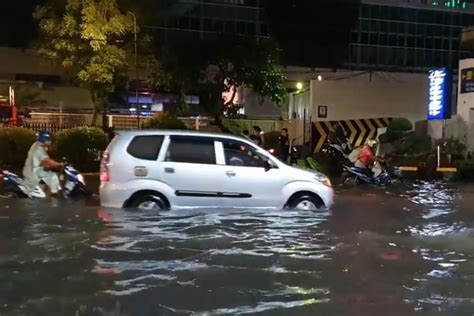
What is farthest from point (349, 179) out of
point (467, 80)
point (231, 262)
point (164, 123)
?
point (231, 262)

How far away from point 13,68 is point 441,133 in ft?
65.1

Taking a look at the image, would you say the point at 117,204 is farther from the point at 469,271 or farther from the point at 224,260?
the point at 469,271

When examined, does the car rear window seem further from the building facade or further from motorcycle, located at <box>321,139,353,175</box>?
the building facade

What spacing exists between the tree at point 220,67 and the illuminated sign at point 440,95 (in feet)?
18.6

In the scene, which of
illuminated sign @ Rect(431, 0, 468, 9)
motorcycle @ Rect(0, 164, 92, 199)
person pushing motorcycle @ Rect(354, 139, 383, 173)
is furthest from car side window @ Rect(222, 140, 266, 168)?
illuminated sign @ Rect(431, 0, 468, 9)

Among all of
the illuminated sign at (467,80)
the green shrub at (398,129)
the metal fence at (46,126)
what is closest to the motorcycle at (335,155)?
the green shrub at (398,129)

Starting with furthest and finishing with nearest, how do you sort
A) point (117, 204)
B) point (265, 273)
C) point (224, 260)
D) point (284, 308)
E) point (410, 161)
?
point (410, 161) → point (117, 204) → point (224, 260) → point (265, 273) → point (284, 308)

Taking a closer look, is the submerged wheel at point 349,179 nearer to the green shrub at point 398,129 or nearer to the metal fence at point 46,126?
the green shrub at point 398,129

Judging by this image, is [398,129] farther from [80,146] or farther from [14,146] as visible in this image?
[14,146]

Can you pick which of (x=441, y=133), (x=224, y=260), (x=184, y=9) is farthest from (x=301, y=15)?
(x=224, y=260)

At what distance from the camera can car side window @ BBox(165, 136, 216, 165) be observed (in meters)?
10.7

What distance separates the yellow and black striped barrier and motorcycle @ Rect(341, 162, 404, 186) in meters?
9.74

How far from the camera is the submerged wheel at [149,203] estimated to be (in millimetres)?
10414

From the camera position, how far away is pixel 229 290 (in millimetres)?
6164
